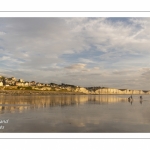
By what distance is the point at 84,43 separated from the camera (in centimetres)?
1074

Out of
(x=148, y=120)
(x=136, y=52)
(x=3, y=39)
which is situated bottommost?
(x=148, y=120)

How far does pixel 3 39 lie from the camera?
34.4 ft

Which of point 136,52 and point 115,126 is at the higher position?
point 136,52
